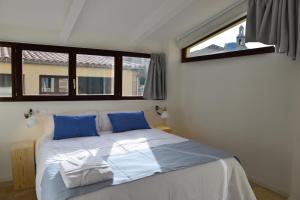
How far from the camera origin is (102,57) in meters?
3.73

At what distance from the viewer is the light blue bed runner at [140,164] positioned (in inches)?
60.9

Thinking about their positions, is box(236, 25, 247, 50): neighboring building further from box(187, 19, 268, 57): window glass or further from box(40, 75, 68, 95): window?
box(40, 75, 68, 95): window

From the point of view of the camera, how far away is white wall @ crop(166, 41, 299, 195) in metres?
2.73

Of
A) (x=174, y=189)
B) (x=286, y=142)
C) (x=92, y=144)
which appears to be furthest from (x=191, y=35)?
(x=174, y=189)

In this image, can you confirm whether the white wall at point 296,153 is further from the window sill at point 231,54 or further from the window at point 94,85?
the window at point 94,85

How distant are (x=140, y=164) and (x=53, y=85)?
6.81 ft

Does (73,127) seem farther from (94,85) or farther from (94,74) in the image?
(94,74)

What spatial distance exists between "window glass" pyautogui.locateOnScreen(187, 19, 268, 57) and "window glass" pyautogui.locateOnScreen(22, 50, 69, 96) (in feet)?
7.16

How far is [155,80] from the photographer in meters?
4.02

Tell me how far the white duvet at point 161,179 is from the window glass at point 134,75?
4.30 ft

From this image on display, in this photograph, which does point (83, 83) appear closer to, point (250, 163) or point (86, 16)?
point (86, 16)

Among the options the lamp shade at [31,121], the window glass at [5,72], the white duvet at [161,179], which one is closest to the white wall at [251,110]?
the white duvet at [161,179]

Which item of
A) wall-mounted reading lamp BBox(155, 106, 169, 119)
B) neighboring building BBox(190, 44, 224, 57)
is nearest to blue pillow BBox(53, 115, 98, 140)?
wall-mounted reading lamp BBox(155, 106, 169, 119)

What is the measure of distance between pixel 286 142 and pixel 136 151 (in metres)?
1.79
